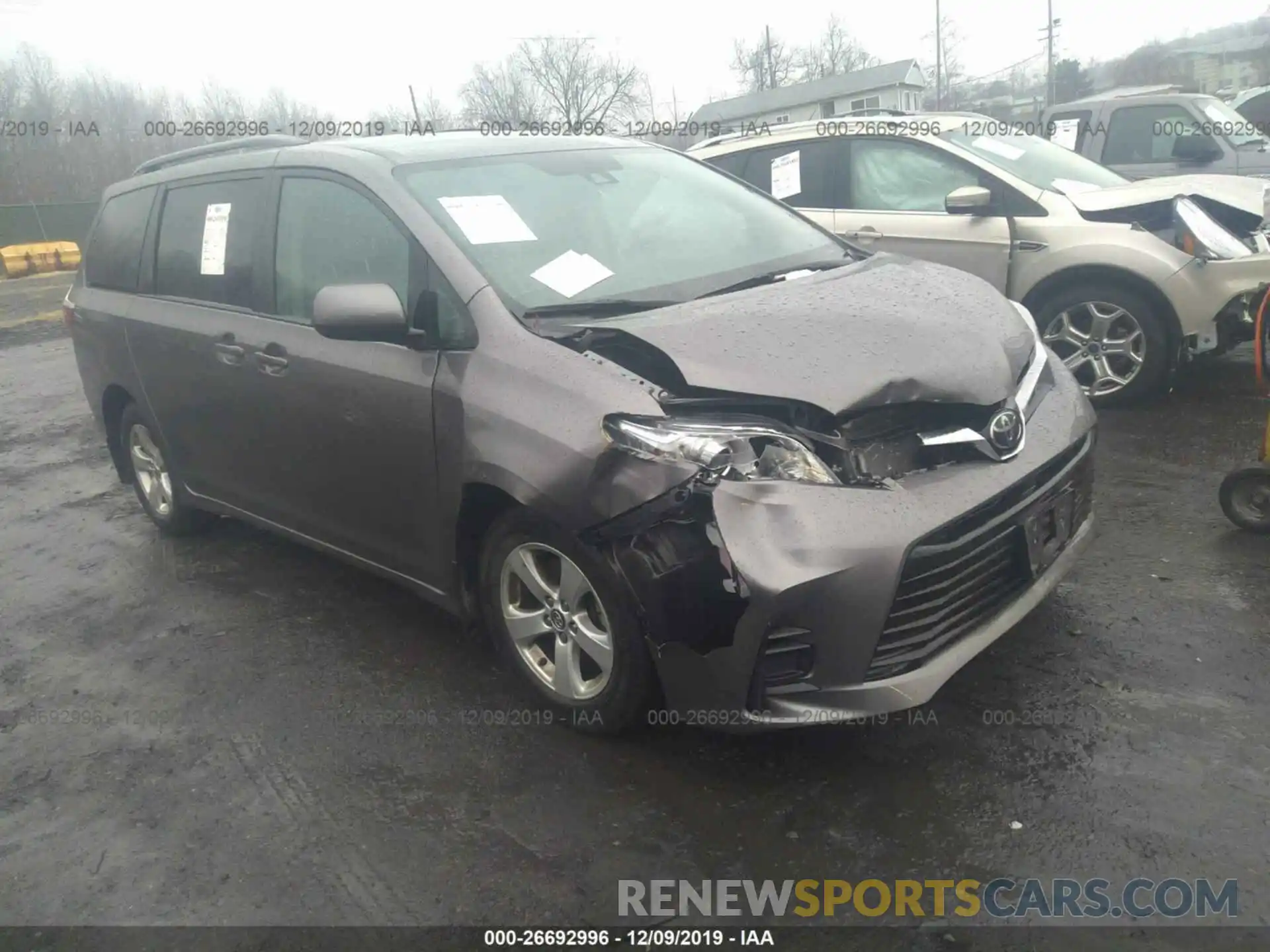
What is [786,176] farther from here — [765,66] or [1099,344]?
[765,66]

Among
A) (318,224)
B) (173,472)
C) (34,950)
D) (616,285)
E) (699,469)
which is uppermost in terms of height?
(318,224)

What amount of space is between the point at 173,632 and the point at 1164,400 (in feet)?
18.0

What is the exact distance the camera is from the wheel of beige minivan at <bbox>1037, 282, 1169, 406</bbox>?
5770 mm

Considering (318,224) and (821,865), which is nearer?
(821,865)

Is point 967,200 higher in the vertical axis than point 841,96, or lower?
lower

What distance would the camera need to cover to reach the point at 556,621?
3.04 metres

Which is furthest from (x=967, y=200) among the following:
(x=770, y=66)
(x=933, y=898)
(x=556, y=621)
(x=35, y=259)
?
(x=770, y=66)

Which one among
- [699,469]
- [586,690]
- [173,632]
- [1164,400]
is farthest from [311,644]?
[1164,400]

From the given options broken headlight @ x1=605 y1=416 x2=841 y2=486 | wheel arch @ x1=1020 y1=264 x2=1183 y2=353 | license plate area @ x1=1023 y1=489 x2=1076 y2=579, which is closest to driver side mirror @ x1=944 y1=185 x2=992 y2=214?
wheel arch @ x1=1020 y1=264 x2=1183 y2=353

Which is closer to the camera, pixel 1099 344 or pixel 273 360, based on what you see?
pixel 273 360

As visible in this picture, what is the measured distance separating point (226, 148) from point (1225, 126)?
357 inches

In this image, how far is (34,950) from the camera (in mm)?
2521

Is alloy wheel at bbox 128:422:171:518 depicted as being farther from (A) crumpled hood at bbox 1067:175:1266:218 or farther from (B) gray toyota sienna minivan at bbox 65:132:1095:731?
(A) crumpled hood at bbox 1067:175:1266:218

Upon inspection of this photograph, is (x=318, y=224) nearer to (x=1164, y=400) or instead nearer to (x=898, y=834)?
(x=898, y=834)
